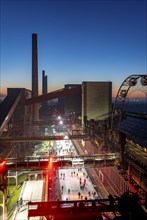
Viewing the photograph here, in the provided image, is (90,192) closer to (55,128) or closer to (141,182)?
(141,182)

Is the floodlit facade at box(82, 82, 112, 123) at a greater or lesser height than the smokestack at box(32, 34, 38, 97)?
lesser

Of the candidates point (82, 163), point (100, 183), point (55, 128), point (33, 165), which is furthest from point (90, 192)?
point (55, 128)

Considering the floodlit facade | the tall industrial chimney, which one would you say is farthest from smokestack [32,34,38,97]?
the floodlit facade

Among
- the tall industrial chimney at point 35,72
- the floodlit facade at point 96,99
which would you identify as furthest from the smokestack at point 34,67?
the floodlit facade at point 96,99

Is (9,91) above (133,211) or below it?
above

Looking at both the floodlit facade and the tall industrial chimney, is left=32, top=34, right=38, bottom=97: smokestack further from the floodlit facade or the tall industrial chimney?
the floodlit facade

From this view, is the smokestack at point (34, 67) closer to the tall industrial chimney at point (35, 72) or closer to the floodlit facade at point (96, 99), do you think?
the tall industrial chimney at point (35, 72)

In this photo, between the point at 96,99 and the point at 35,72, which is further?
the point at 35,72

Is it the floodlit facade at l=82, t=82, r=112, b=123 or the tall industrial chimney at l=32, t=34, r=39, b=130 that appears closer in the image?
the floodlit facade at l=82, t=82, r=112, b=123

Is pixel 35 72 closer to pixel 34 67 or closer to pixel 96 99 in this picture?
pixel 34 67

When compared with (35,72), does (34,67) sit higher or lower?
higher

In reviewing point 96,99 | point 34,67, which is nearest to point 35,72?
point 34,67
